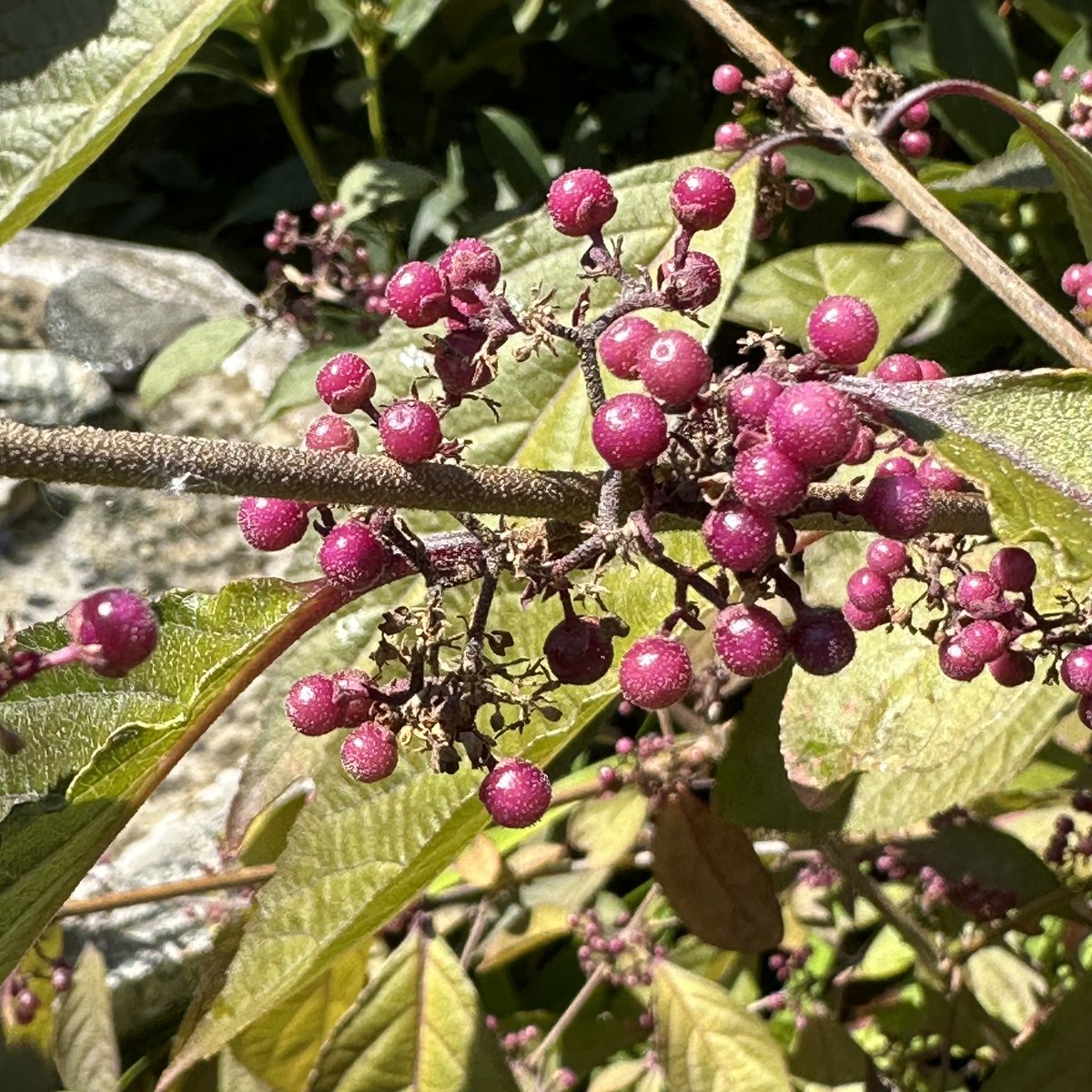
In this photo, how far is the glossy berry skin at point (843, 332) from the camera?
3.25ft

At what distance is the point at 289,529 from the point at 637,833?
1521 millimetres

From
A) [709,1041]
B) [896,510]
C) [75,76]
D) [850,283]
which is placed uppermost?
[75,76]

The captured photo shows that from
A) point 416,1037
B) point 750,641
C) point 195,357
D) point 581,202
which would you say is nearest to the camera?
point 750,641

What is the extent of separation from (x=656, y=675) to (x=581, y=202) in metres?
0.41

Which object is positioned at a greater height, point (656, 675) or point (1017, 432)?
point (1017, 432)

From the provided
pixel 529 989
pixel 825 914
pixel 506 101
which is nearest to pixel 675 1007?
pixel 825 914

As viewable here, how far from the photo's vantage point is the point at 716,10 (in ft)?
5.53

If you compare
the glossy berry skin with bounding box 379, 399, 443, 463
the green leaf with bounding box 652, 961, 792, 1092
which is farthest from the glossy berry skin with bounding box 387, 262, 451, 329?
the green leaf with bounding box 652, 961, 792, 1092

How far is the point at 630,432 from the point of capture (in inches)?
33.4

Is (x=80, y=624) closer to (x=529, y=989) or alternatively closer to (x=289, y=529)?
(x=289, y=529)

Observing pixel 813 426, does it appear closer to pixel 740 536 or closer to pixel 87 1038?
pixel 740 536

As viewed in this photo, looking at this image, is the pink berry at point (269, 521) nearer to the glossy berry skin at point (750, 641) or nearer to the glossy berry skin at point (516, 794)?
the glossy berry skin at point (516, 794)

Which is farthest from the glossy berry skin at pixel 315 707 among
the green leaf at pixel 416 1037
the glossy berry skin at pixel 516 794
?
the green leaf at pixel 416 1037

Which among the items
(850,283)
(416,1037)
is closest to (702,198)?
(850,283)
